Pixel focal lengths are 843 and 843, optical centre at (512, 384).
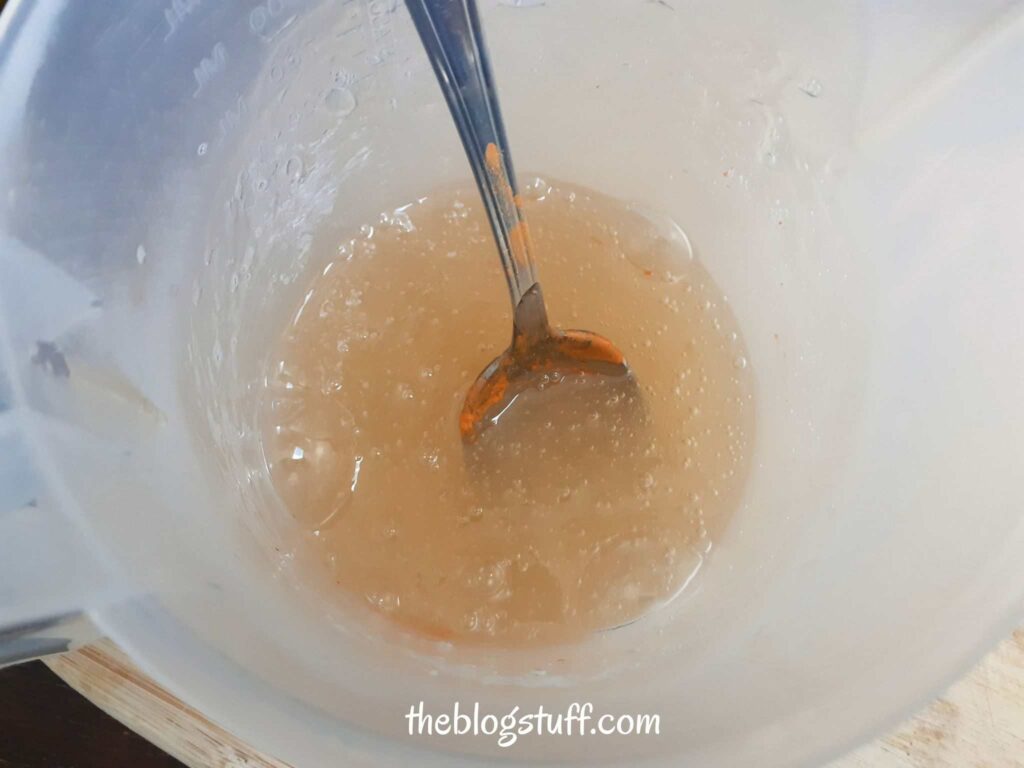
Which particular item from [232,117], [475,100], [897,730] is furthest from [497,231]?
[897,730]

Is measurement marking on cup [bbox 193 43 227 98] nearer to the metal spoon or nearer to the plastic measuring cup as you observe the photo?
→ the plastic measuring cup

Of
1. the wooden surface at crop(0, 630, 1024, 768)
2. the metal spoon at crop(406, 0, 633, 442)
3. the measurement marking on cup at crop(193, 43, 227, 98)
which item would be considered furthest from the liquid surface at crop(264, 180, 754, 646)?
the measurement marking on cup at crop(193, 43, 227, 98)

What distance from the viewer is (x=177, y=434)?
1.77 feet

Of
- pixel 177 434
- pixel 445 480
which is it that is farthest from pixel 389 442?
pixel 177 434

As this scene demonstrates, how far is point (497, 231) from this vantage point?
66 cm

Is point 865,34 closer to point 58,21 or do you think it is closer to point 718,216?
point 718,216

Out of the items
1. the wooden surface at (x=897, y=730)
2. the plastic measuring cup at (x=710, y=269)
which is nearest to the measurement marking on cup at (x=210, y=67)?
the plastic measuring cup at (x=710, y=269)

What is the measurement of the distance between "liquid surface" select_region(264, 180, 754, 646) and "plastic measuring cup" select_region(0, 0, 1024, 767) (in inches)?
1.6

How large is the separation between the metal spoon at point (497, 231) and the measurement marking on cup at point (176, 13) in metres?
0.18

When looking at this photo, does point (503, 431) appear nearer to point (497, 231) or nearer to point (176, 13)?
point (497, 231)

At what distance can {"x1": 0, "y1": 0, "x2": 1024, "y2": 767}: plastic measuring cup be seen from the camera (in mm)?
445

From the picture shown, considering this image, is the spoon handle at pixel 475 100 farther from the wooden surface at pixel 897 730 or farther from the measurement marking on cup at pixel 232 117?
the wooden surface at pixel 897 730

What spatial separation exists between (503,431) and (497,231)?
8.5 inches

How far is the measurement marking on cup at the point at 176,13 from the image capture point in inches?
22.2
